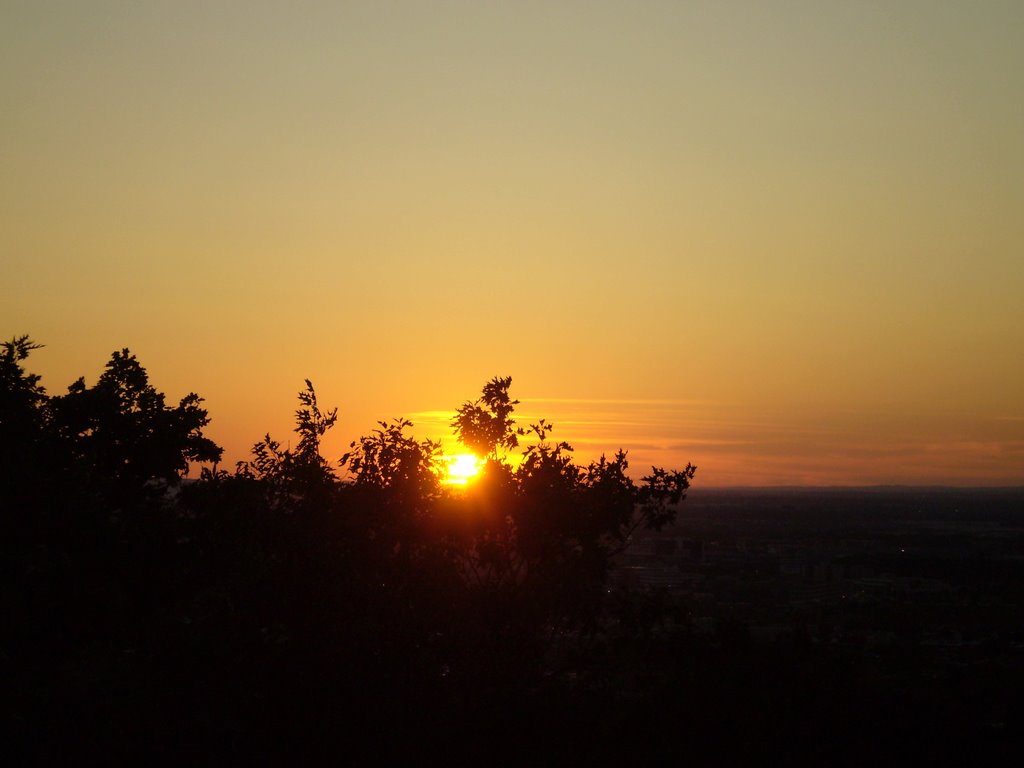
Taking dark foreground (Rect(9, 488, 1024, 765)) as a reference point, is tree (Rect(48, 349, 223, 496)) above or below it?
above

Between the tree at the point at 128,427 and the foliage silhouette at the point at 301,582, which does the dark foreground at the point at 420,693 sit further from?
the tree at the point at 128,427

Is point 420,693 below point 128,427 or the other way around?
below

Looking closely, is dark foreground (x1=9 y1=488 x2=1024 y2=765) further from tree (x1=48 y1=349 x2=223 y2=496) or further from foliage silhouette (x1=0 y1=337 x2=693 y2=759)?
tree (x1=48 y1=349 x2=223 y2=496)

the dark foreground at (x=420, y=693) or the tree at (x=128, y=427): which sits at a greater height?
the tree at (x=128, y=427)

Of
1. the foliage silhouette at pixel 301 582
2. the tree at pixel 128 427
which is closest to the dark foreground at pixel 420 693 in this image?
the foliage silhouette at pixel 301 582

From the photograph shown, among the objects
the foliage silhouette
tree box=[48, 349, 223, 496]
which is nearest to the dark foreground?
the foliage silhouette

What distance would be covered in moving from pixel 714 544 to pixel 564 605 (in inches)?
3656

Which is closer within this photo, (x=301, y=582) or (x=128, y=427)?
(x=301, y=582)

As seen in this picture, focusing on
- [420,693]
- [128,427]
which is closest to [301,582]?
[420,693]

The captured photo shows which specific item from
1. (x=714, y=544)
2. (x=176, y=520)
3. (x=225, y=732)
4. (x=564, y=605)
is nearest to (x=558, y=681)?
(x=564, y=605)

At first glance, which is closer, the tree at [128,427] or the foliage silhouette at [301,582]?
the foliage silhouette at [301,582]

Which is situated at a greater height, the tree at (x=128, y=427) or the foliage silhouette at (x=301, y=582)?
the tree at (x=128, y=427)

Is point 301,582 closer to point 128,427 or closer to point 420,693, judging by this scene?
point 420,693

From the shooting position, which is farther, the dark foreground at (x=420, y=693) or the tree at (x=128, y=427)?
the tree at (x=128, y=427)
